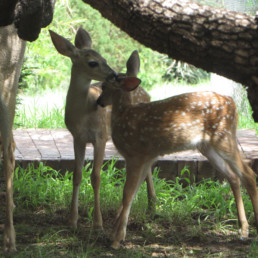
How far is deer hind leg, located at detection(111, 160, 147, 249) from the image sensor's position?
15.5 ft

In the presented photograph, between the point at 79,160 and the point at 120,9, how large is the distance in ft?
6.85

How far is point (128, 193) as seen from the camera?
4.82 m

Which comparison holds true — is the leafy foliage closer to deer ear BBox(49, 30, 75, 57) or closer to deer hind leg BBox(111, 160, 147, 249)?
deer ear BBox(49, 30, 75, 57)

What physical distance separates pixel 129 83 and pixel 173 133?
0.57 meters

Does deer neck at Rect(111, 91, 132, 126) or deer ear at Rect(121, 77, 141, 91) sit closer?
deer ear at Rect(121, 77, 141, 91)

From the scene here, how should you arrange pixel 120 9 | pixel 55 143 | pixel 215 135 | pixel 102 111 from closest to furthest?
pixel 120 9 → pixel 215 135 → pixel 102 111 → pixel 55 143

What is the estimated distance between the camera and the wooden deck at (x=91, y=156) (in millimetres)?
6586

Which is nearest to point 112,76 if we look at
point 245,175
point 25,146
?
point 245,175

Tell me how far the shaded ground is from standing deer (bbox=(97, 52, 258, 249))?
0.21m

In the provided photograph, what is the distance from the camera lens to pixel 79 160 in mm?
5371

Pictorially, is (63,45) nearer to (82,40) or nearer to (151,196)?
(82,40)

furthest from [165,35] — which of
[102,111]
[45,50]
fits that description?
[45,50]

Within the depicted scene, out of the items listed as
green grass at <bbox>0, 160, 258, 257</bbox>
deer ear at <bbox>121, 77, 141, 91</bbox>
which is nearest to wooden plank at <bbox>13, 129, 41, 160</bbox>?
green grass at <bbox>0, 160, 258, 257</bbox>

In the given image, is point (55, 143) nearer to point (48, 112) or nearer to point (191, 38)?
point (48, 112)
